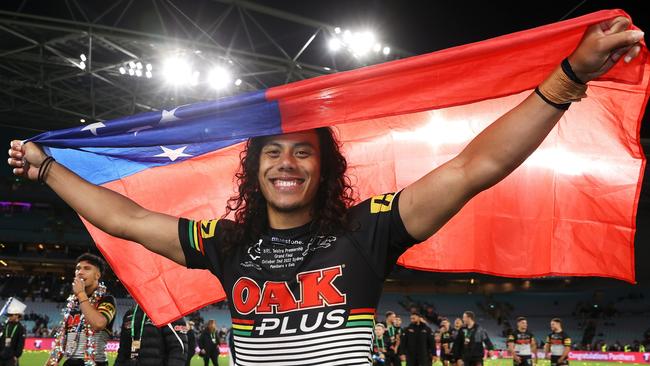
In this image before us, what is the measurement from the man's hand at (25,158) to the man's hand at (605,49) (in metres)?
2.49

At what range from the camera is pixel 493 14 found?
42.0 ft

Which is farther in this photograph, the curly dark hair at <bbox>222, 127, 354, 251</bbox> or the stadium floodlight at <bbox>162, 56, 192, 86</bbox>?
the stadium floodlight at <bbox>162, 56, 192, 86</bbox>

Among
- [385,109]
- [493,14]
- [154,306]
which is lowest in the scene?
[154,306]

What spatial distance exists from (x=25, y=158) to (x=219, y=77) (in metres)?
13.8

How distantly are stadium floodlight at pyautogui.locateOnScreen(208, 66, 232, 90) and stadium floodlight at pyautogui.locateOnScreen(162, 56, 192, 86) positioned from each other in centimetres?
57

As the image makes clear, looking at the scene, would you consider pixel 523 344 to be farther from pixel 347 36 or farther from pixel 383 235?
pixel 383 235

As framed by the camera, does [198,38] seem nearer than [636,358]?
Yes

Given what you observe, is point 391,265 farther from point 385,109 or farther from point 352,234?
point 385,109

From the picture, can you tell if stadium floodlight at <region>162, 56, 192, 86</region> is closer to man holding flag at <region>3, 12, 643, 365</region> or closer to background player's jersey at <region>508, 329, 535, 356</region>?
background player's jersey at <region>508, 329, 535, 356</region>

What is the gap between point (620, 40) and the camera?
73.5 inches

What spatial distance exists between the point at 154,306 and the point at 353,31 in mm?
12080

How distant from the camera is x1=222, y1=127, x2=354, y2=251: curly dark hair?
97.0 inches

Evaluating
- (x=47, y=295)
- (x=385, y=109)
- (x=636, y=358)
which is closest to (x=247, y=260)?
(x=385, y=109)

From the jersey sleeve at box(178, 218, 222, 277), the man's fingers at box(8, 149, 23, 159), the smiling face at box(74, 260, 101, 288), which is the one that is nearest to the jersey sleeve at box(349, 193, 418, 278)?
the jersey sleeve at box(178, 218, 222, 277)
